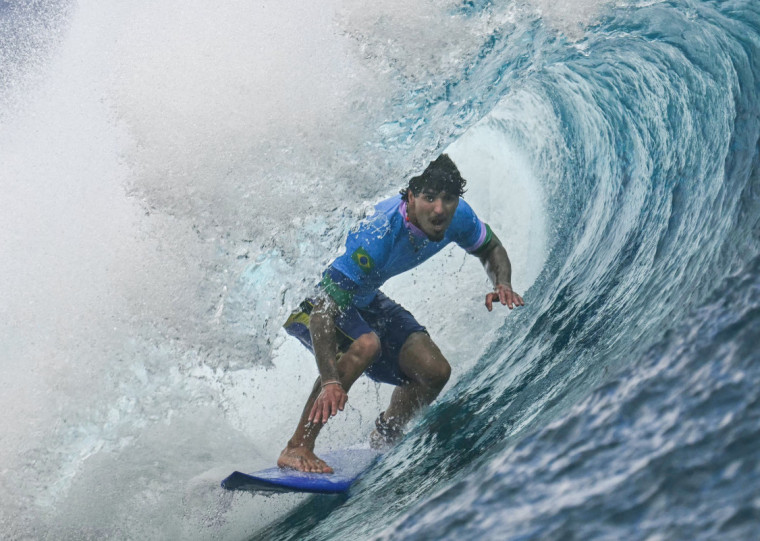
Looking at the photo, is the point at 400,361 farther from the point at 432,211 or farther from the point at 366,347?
the point at 432,211

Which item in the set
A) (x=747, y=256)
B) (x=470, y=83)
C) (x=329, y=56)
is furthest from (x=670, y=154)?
(x=747, y=256)

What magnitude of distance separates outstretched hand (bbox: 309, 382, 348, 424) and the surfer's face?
725 millimetres

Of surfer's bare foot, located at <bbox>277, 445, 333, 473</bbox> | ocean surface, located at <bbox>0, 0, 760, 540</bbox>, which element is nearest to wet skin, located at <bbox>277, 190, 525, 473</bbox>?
surfer's bare foot, located at <bbox>277, 445, 333, 473</bbox>

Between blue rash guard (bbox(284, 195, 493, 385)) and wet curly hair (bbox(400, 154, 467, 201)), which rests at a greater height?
wet curly hair (bbox(400, 154, 467, 201))

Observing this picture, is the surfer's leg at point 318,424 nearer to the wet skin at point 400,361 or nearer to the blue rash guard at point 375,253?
the wet skin at point 400,361

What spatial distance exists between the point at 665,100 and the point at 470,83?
1.29 metres

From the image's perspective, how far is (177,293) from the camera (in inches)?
118

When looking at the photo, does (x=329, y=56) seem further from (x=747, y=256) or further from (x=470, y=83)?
(x=747, y=256)

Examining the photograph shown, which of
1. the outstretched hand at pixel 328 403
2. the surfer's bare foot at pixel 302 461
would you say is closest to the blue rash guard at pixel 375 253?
the outstretched hand at pixel 328 403

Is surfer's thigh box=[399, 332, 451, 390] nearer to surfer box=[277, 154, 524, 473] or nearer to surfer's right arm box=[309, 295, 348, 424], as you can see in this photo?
surfer box=[277, 154, 524, 473]

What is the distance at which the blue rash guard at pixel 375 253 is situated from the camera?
Result: 2.78 metres

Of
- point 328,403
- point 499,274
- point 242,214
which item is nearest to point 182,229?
point 242,214

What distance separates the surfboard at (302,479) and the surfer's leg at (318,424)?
41 mm

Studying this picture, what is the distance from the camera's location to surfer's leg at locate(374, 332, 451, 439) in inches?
118
